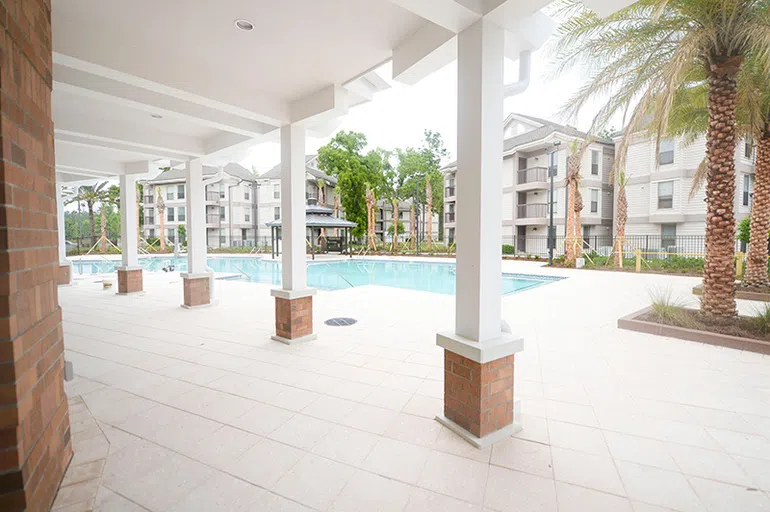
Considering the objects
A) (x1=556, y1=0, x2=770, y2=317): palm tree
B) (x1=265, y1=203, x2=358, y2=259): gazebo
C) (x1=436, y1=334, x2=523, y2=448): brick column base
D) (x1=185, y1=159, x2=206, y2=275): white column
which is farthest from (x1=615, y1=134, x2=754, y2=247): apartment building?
(x1=436, y1=334, x2=523, y2=448): brick column base

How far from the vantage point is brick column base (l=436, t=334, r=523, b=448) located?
8.56 feet

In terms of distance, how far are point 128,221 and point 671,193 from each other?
24506 mm

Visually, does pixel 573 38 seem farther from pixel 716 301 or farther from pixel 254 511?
pixel 254 511

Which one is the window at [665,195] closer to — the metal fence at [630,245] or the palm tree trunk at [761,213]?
the metal fence at [630,245]

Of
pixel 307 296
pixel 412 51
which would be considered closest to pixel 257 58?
pixel 412 51

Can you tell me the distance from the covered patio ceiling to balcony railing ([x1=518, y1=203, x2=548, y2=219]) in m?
20.7

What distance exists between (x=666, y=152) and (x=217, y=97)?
920 inches

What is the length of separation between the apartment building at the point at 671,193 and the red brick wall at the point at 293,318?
19055mm

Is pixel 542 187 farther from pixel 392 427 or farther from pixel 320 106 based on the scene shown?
pixel 392 427

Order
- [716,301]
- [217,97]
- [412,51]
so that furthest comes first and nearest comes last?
[716,301] < [217,97] < [412,51]

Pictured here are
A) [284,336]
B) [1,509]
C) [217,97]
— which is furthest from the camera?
[284,336]

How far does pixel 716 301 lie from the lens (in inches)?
231

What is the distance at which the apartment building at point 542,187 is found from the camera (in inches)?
873

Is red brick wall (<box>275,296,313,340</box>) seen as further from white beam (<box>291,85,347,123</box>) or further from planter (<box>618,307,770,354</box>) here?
planter (<box>618,307,770,354</box>)
